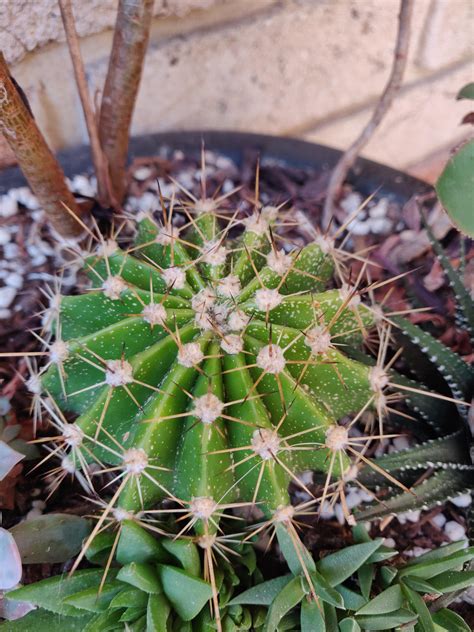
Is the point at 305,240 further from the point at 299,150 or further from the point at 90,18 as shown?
the point at 90,18

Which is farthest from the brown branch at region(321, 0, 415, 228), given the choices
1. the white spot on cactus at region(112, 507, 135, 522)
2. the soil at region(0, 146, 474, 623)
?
the white spot on cactus at region(112, 507, 135, 522)

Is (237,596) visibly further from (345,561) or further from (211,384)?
(211,384)

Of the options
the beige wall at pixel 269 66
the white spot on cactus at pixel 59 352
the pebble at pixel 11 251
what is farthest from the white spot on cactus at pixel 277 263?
the beige wall at pixel 269 66

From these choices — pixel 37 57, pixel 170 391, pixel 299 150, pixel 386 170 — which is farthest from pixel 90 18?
pixel 170 391

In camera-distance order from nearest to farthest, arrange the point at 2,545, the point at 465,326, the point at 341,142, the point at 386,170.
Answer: the point at 2,545 → the point at 465,326 → the point at 386,170 → the point at 341,142

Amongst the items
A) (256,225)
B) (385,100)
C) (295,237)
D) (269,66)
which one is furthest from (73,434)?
(269,66)

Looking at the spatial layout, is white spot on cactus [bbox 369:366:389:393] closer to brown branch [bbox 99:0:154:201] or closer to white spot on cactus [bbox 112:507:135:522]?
white spot on cactus [bbox 112:507:135:522]
